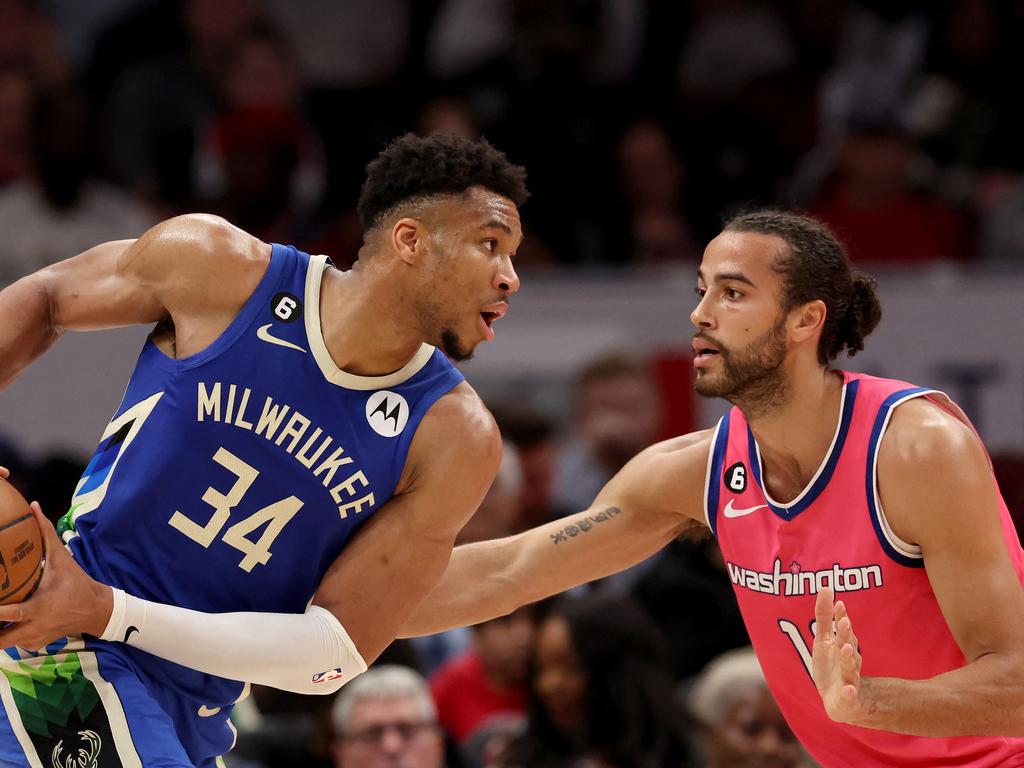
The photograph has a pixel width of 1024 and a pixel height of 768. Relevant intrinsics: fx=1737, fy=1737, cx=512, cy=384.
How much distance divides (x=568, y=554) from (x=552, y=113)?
19.1 ft

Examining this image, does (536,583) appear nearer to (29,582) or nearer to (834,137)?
(29,582)

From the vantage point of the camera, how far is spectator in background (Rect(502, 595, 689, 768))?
6828 mm

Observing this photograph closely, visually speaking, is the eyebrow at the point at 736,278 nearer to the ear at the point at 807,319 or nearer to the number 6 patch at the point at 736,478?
the ear at the point at 807,319

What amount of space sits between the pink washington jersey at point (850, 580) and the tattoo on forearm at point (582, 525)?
460mm

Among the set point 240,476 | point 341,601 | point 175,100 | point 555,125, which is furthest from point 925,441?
point 175,100

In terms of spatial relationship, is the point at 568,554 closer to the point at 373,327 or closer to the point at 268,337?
the point at 373,327

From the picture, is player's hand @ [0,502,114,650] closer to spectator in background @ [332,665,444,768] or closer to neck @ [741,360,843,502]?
neck @ [741,360,843,502]

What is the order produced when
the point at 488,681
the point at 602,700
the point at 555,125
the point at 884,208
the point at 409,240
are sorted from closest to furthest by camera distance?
the point at 409,240 → the point at 602,700 → the point at 488,681 → the point at 884,208 → the point at 555,125

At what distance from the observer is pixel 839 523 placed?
192 inches

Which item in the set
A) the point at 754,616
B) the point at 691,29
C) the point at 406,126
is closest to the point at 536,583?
the point at 754,616

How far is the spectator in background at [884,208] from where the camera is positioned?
10203 mm

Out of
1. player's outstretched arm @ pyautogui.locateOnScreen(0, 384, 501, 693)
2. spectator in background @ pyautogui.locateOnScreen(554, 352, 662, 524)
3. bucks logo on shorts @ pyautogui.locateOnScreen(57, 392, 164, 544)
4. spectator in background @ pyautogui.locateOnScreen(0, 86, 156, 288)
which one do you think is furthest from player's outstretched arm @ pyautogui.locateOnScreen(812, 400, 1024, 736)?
spectator in background @ pyautogui.locateOnScreen(0, 86, 156, 288)

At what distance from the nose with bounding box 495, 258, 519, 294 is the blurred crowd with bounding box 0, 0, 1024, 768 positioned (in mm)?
3304

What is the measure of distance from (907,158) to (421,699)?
5.59 meters
